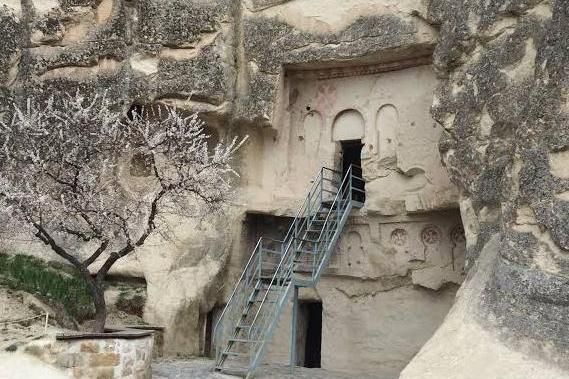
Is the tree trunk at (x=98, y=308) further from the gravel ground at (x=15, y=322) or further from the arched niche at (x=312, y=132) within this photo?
the arched niche at (x=312, y=132)

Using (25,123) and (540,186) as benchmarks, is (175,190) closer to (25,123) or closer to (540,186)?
(25,123)

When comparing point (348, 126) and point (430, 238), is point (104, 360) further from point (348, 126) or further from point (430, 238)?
point (348, 126)

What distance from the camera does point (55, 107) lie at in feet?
37.3

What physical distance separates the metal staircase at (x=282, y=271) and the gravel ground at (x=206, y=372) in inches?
10.6

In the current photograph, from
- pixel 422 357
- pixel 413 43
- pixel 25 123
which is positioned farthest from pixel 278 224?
pixel 422 357

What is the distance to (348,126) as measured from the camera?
12.2 metres

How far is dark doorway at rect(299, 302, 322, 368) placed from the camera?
514 inches

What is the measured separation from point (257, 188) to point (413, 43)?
377 cm

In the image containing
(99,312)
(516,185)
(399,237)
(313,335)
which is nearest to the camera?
(516,185)

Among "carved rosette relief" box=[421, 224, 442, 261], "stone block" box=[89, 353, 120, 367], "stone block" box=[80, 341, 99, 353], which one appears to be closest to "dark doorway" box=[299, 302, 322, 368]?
"carved rosette relief" box=[421, 224, 442, 261]

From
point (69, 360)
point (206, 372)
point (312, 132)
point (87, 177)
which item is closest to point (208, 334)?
point (206, 372)

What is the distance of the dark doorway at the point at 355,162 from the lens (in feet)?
40.5

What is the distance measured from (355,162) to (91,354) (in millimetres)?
6814

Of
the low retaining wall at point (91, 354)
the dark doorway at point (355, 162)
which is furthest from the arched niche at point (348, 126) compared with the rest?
the low retaining wall at point (91, 354)
